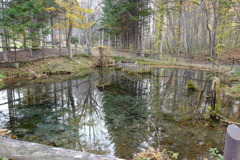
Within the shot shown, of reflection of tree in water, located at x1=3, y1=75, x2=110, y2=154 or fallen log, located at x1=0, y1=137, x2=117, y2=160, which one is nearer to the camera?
fallen log, located at x1=0, y1=137, x2=117, y2=160

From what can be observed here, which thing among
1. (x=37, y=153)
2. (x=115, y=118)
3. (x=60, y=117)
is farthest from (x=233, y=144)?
(x=60, y=117)

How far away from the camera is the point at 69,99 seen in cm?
873

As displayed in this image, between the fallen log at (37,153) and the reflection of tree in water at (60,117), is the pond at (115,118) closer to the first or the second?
the reflection of tree in water at (60,117)

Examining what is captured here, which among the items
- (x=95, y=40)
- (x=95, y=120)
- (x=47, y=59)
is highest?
(x=95, y=40)

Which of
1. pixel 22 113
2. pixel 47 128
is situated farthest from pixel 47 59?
pixel 47 128

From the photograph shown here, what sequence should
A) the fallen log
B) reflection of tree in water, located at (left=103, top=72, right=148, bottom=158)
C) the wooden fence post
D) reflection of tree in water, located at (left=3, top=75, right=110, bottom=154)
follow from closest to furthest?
the wooden fence post → the fallen log → reflection of tree in water, located at (left=103, top=72, right=148, bottom=158) → reflection of tree in water, located at (left=3, top=75, right=110, bottom=154)

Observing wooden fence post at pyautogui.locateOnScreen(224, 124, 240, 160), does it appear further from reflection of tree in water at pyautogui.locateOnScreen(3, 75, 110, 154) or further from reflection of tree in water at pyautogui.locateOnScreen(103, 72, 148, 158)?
reflection of tree in water at pyautogui.locateOnScreen(3, 75, 110, 154)

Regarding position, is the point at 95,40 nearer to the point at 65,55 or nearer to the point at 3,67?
the point at 65,55

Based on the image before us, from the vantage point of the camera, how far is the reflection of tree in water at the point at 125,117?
15.5 ft

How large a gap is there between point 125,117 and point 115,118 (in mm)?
404

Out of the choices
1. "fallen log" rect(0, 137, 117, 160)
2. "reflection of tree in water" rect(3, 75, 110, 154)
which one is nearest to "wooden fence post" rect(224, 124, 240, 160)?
"fallen log" rect(0, 137, 117, 160)

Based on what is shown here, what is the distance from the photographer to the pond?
187 inches

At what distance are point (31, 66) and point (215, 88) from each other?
537 inches

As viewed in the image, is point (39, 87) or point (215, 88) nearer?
point (215, 88)
